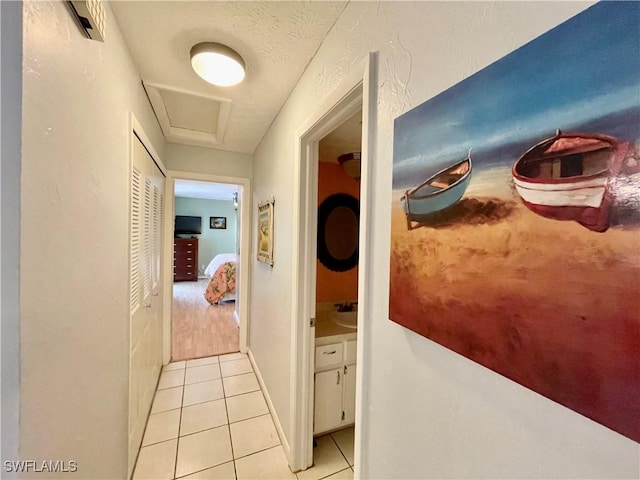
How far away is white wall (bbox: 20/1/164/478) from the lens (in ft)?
2.15

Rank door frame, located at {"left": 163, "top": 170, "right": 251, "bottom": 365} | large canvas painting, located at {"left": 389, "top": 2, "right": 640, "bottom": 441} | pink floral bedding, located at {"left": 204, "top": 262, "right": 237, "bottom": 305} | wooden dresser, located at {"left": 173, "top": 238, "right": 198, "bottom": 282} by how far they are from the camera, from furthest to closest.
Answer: wooden dresser, located at {"left": 173, "top": 238, "right": 198, "bottom": 282} < pink floral bedding, located at {"left": 204, "top": 262, "right": 237, "bottom": 305} < door frame, located at {"left": 163, "top": 170, "right": 251, "bottom": 365} < large canvas painting, located at {"left": 389, "top": 2, "right": 640, "bottom": 441}

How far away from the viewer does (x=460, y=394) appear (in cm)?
60

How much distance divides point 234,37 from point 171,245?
2146mm

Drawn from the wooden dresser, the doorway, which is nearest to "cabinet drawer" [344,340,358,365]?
the doorway

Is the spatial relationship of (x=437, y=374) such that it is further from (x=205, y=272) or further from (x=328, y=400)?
(x=205, y=272)

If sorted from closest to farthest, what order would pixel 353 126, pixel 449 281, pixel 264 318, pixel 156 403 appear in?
pixel 449 281, pixel 353 126, pixel 156 403, pixel 264 318

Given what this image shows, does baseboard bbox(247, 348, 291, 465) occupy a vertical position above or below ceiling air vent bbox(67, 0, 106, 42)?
below

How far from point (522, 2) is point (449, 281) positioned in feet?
1.79

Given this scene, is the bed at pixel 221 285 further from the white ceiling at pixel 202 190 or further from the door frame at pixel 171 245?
the door frame at pixel 171 245

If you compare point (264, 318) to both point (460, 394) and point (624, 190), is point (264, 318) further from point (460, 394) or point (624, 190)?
point (624, 190)

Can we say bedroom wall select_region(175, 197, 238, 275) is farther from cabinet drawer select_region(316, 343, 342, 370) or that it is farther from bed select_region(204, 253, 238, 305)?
cabinet drawer select_region(316, 343, 342, 370)

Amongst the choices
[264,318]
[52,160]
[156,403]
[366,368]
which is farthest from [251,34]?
[156,403]

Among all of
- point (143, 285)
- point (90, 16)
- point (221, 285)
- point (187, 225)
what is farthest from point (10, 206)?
point (187, 225)

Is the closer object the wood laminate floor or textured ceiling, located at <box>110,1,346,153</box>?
textured ceiling, located at <box>110,1,346,153</box>
